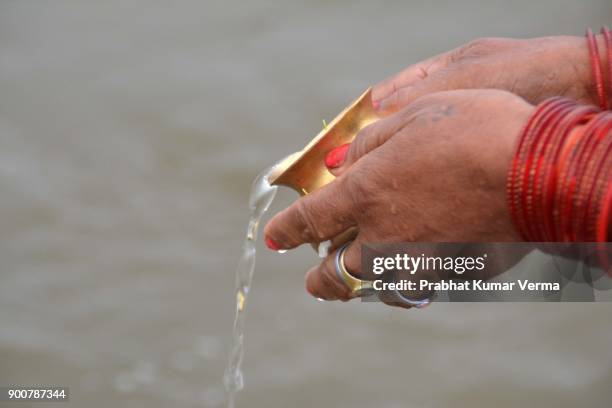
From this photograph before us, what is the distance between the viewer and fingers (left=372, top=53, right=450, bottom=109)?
176 centimetres

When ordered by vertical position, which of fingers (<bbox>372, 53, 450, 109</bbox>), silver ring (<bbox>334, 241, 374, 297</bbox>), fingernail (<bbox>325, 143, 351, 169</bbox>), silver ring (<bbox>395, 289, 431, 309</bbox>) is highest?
fingers (<bbox>372, 53, 450, 109</bbox>)

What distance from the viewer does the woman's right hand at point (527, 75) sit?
5.37 feet

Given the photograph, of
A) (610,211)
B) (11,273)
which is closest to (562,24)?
(11,273)

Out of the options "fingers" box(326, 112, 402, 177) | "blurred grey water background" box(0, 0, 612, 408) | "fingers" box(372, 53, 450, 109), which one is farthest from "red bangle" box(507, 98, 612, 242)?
"blurred grey water background" box(0, 0, 612, 408)

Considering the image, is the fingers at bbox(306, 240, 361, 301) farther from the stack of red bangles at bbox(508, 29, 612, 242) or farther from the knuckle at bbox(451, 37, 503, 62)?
the knuckle at bbox(451, 37, 503, 62)

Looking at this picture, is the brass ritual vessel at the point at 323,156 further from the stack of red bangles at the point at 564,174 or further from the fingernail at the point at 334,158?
the stack of red bangles at the point at 564,174

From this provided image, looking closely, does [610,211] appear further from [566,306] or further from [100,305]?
[100,305]

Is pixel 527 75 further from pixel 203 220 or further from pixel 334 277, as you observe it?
pixel 203 220

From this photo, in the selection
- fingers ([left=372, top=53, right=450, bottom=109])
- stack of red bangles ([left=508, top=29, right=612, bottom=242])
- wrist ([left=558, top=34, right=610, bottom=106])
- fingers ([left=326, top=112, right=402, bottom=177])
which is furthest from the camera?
fingers ([left=372, top=53, right=450, bottom=109])

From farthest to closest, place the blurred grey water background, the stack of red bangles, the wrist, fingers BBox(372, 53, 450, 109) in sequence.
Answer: the blurred grey water background
fingers BBox(372, 53, 450, 109)
the wrist
the stack of red bangles

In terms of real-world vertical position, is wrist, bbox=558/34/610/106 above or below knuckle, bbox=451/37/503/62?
below

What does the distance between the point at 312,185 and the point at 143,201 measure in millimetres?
1502

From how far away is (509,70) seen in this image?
1.65 m

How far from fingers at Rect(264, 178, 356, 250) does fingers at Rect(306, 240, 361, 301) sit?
0.13 feet
